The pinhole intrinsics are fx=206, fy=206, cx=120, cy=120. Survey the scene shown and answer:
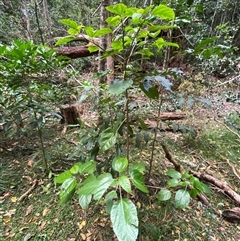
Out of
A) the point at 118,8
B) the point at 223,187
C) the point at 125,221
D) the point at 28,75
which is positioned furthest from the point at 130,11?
the point at 223,187


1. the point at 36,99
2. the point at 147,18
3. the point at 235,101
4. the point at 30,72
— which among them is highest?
the point at 147,18

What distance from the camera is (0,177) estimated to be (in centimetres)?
161

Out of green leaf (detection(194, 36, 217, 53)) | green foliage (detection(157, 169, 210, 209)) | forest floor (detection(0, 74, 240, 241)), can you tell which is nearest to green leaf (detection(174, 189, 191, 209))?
green foliage (detection(157, 169, 210, 209))

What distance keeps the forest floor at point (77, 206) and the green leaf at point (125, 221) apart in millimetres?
653

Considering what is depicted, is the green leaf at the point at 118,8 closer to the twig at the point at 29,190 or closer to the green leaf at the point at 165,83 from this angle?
the green leaf at the point at 165,83

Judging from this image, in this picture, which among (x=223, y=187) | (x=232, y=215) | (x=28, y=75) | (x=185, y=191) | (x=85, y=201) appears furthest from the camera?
(x=223, y=187)

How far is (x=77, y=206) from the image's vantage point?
1.39 metres

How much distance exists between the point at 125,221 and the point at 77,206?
89 centimetres

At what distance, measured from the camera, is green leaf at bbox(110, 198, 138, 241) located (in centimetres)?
58

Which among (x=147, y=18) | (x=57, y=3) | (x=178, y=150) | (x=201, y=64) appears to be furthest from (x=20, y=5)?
(x=147, y=18)

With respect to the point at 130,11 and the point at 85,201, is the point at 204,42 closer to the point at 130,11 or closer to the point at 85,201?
the point at 130,11

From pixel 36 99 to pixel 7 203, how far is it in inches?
29.6

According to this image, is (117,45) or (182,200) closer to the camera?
(117,45)

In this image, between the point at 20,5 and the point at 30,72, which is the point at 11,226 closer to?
the point at 30,72
